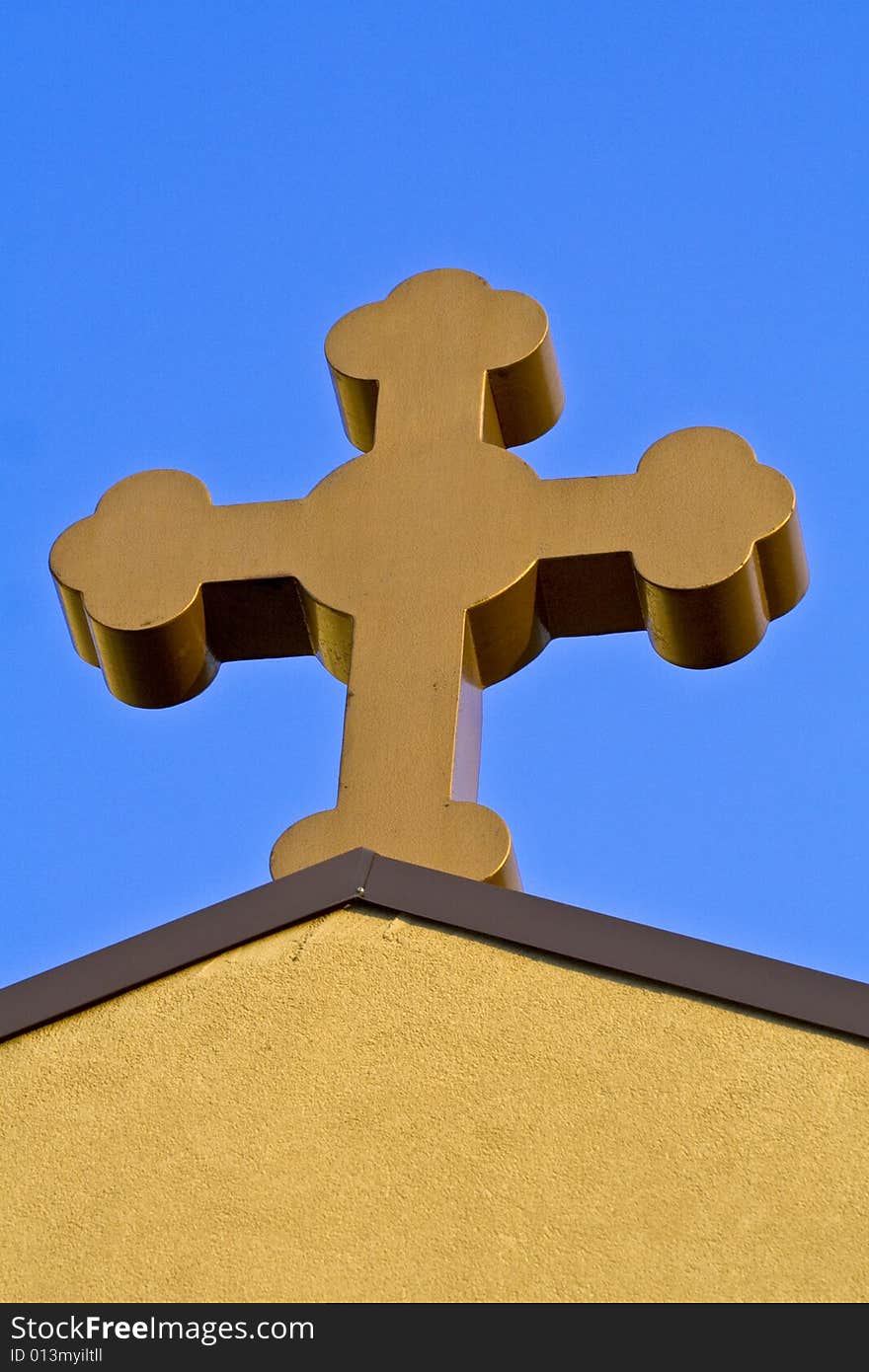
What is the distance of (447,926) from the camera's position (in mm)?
2854

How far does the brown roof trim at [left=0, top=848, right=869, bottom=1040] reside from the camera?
2699 mm

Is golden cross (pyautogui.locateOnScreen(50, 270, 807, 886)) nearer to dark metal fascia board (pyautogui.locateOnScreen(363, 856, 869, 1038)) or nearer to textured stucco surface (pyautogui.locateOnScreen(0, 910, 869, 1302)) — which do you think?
dark metal fascia board (pyautogui.locateOnScreen(363, 856, 869, 1038))

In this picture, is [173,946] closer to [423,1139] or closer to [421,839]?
[423,1139]

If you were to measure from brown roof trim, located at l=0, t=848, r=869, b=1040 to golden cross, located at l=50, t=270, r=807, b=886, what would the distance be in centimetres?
70

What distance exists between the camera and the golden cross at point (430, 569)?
3824mm

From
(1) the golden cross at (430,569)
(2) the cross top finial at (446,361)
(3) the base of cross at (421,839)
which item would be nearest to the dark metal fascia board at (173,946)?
(3) the base of cross at (421,839)

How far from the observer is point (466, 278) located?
14.9ft

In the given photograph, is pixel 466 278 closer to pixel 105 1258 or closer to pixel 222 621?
pixel 222 621

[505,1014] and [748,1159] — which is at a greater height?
[505,1014]

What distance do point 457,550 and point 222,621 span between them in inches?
21.3

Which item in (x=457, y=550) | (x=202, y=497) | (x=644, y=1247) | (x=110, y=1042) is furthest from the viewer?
(x=202, y=497)

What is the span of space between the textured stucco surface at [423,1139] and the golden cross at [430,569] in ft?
2.84

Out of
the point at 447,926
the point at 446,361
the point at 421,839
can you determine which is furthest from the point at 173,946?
the point at 446,361

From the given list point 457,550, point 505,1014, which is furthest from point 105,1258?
point 457,550
